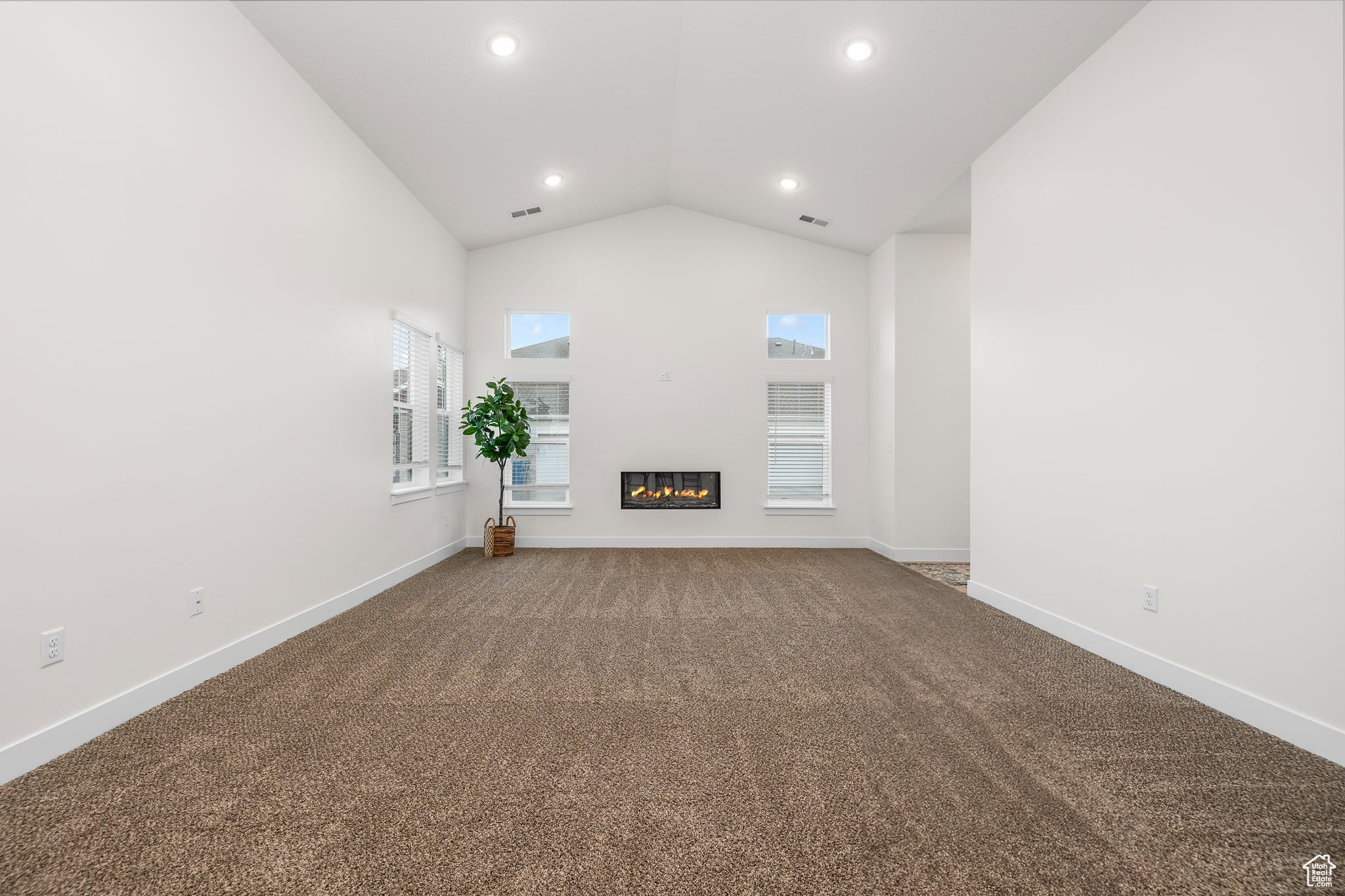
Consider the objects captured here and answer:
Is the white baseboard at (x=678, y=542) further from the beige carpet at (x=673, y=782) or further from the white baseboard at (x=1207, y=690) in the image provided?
the beige carpet at (x=673, y=782)

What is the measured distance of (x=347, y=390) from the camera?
382cm

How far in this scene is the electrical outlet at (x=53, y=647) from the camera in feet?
6.29

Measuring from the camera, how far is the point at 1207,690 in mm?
2422

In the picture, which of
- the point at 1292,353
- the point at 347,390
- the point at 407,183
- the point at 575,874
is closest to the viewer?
the point at 575,874

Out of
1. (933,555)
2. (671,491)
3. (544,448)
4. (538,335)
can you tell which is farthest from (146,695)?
(933,555)

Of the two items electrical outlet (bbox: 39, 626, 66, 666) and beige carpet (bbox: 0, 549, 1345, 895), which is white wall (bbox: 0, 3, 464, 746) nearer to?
electrical outlet (bbox: 39, 626, 66, 666)

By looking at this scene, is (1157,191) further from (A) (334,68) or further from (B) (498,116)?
(A) (334,68)

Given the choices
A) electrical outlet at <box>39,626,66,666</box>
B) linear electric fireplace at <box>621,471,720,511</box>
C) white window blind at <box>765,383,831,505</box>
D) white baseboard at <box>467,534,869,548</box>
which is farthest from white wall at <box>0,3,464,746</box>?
white window blind at <box>765,383,831,505</box>

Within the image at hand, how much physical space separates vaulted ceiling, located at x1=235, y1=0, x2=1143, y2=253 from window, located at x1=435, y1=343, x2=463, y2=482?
4.22 ft

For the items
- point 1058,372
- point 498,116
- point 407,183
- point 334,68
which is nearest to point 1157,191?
point 1058,372

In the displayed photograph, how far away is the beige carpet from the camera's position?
1.41 metres

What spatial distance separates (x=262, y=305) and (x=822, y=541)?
17.4 ft

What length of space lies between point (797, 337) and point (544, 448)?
9.94ft

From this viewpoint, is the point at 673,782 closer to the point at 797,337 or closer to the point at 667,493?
the point at 667,493
